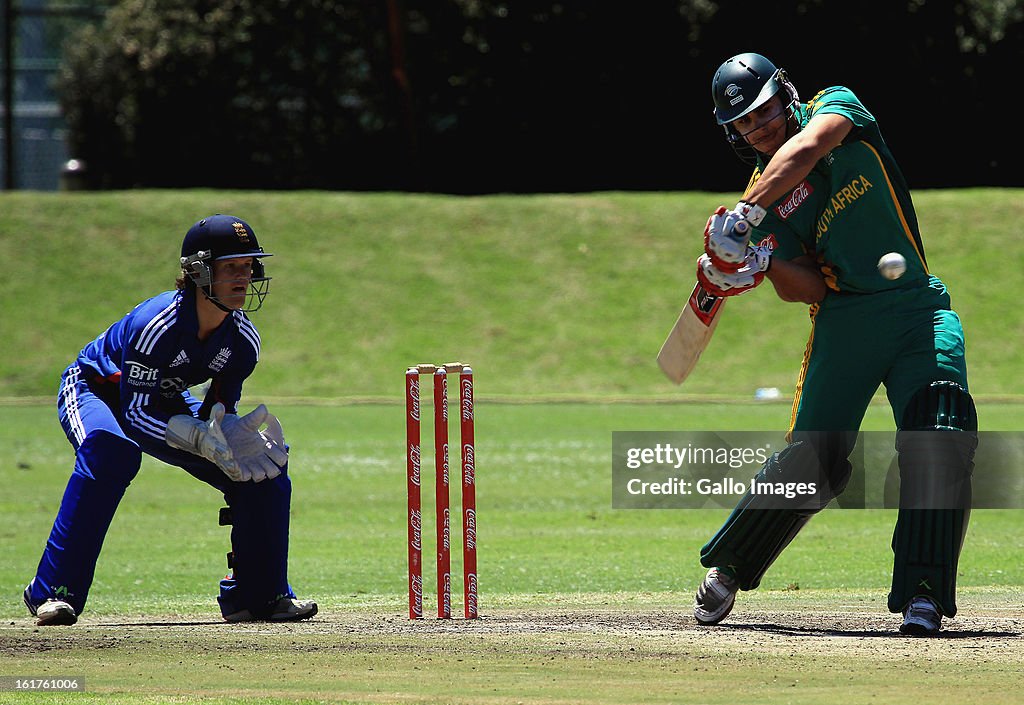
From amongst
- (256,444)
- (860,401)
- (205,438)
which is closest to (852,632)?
(860,401)

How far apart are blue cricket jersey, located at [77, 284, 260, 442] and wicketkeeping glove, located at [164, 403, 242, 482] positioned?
0.08m

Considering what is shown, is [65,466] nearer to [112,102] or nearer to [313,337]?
[313,337]

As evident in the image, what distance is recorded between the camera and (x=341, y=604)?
7523 mm

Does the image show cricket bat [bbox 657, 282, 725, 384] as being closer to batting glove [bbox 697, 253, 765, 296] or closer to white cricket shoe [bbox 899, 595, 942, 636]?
batting glove [bbox 697, 253, 765, 296]

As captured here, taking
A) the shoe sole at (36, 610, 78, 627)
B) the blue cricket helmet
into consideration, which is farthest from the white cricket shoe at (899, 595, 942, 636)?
the shoe sole at (36, 610, 78, 627)

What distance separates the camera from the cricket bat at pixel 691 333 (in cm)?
616

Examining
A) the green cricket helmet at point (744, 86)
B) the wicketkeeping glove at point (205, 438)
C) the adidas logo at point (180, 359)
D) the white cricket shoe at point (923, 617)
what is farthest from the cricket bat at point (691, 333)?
the adidas logo at point (180, 359)

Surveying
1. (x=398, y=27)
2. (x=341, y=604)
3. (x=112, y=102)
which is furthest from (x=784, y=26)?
(x=341, y=604)

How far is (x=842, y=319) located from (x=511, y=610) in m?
2.01

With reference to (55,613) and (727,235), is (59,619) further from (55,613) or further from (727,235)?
(727,235)

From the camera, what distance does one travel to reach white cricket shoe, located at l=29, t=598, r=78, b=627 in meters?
6.45

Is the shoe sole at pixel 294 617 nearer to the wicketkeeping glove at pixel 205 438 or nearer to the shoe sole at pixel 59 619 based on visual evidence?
the wicketkeeping glove at pixel 205 438

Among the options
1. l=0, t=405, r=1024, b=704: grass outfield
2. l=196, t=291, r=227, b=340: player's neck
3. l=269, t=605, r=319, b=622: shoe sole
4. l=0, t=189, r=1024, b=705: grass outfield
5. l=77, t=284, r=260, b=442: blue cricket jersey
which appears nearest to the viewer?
l=0, t=405, r=1024, b=704: grass outfield

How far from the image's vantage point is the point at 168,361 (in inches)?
260
